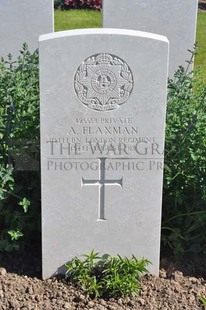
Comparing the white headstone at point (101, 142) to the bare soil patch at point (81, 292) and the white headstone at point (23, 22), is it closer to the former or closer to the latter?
the bare soil patch at point (81, 292)

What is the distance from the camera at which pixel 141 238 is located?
3.59 m

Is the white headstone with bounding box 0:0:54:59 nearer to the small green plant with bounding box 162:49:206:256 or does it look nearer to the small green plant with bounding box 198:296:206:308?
the small green plant with bounding box 162:49:206:256

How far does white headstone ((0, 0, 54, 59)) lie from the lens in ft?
19.7

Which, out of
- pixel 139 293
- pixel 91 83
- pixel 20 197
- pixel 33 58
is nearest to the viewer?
pixel 91 83

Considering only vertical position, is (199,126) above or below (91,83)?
below

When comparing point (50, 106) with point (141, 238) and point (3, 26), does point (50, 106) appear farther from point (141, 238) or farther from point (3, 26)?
point (3, 26)

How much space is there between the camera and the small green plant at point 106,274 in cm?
343

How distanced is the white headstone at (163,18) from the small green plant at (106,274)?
305 cm

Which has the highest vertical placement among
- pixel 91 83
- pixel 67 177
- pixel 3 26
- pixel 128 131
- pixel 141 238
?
pixel 3 26

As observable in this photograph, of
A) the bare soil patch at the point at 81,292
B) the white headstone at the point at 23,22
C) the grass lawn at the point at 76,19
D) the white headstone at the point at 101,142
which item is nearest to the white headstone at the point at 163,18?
the white headstone at the point at 23,22

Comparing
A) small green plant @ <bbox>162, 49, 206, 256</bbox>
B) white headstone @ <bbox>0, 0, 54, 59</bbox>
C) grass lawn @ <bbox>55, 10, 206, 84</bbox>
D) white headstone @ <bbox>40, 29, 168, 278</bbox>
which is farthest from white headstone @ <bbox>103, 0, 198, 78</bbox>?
grass lawn @ <bbox>55, 10, 206, 84</bbox>

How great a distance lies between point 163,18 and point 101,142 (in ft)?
10.2

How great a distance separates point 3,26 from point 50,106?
10.4ft

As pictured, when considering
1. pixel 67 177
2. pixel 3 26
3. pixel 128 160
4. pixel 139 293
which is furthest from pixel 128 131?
pixel 3 26
